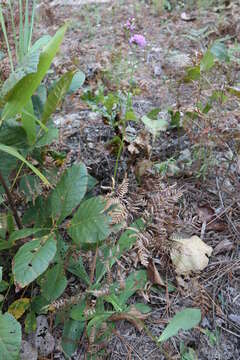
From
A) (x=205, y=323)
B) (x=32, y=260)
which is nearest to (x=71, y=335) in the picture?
(x=32, y=260)

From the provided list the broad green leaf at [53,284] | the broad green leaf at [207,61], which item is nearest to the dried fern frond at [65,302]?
the broad green leaf at [53,284]

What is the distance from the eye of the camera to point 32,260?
96cm

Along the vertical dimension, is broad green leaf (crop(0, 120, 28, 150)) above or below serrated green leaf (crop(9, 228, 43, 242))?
above

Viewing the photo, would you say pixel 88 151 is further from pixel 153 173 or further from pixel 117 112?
pixel 153 173

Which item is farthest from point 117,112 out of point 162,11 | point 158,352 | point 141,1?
point 141,1

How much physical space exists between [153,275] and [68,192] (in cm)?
45

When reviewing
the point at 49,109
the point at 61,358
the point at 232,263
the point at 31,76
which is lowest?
the point at 232,263

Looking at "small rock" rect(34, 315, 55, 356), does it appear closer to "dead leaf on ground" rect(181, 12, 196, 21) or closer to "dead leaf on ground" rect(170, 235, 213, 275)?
"dead leaf on ground" rect(170, 235, 213, 275)

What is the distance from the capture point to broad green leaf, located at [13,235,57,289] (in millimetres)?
929

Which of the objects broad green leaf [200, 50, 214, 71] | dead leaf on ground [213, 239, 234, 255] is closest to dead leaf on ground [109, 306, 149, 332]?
dead leaf on ground [213, 239, 234, 255]

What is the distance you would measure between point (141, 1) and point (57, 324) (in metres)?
3.36

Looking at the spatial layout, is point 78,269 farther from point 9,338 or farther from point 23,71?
point 23,71

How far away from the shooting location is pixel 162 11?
335 cm

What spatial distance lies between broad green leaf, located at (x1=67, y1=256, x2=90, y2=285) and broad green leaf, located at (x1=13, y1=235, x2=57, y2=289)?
0.67ft
